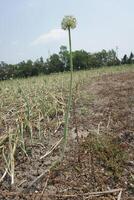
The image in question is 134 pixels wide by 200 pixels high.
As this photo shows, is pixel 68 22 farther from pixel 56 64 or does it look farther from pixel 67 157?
pixel 56 64

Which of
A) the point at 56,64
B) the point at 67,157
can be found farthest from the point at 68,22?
the point at 56,64

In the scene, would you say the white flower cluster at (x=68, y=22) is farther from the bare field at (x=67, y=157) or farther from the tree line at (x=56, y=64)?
the tree line at (x=56, y=64)

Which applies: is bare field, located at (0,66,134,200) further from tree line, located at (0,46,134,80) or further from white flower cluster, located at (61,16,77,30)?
tree line, located at (0,46,134,80)

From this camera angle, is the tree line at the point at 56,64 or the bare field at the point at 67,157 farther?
the tree line at the point at 56,64

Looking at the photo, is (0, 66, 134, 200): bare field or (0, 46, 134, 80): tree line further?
(0, 46, 134, 80): tree line

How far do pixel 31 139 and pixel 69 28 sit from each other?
48.0 inches

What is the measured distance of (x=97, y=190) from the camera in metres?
3.04

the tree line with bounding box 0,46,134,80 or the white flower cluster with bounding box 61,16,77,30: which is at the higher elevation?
the white flower cluster with bounding box 61,16,77,30

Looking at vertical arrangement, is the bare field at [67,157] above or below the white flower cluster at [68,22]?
below

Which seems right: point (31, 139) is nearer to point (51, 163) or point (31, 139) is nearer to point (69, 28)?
point (51, 163)

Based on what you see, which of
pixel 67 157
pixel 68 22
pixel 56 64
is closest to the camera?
pixel 68 22

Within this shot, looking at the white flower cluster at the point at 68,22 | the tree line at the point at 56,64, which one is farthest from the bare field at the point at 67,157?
the tree line at the point at 56,64

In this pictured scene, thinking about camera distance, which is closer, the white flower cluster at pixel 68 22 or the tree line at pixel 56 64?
the white flower cluster at pixel 68 22

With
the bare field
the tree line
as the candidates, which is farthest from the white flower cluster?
the tree line
